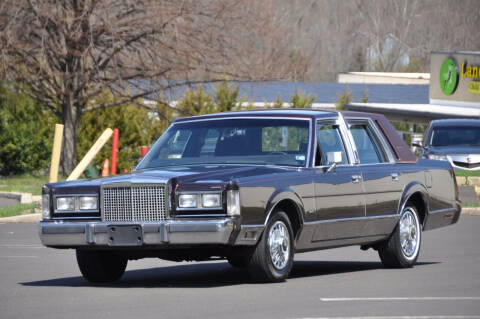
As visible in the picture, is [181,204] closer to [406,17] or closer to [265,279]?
[265,279]

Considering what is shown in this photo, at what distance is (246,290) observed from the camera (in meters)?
9.97

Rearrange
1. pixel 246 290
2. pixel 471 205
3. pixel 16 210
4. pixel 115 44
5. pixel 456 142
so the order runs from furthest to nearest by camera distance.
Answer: pixel 115 44
pixel 456 142
pixel 471 205
pixel 16 210
pixel 246 290

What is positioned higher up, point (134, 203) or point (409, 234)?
point (134, 203)

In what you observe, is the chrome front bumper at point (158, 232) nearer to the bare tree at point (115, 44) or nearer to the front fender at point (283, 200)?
the front fender at point (283, 200)

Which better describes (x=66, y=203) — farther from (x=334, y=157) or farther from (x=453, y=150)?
(x=453, y=150)

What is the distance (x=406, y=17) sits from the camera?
143875 mm

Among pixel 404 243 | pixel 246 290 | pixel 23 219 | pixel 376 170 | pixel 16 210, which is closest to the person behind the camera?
pixel 246 290

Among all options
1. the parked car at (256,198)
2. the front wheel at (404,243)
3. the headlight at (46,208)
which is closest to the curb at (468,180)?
the parked car at (256,198)

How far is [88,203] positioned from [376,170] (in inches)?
133

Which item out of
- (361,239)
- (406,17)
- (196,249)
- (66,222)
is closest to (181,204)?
(196,249)

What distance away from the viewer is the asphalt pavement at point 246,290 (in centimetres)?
852

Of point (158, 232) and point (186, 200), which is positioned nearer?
point (158, 232)

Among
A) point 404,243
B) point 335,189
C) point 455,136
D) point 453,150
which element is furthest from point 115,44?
point 335,189

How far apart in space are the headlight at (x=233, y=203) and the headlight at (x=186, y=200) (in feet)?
1.03
